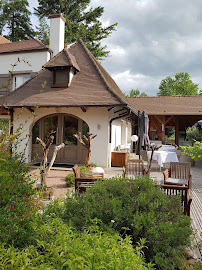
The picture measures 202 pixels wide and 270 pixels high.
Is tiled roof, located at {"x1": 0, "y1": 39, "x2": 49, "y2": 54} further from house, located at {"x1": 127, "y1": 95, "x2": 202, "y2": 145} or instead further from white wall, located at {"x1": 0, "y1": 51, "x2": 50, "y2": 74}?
Answer: house, located at {"x1": 127, "y1": 95, "x2": 202, "y2": 145}

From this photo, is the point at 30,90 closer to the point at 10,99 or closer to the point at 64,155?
the point at 10,99

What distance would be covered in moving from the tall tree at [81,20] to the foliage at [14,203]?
20758 millimetres

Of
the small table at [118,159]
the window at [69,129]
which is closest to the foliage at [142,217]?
the small table at [118,159]

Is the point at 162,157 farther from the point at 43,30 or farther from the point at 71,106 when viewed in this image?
the point at 43,30

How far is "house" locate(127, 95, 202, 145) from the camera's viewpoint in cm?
1902

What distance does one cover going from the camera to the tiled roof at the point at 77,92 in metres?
10.3

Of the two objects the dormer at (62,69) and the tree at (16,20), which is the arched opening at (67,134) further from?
the tree at (16,20)

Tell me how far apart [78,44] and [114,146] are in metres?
6.64

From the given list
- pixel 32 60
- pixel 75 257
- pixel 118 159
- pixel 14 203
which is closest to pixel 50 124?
pixel 118 159

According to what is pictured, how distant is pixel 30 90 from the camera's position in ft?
38.2

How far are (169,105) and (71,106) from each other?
42.1ft

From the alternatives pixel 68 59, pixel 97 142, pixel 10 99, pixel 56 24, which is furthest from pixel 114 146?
pixel 56 24

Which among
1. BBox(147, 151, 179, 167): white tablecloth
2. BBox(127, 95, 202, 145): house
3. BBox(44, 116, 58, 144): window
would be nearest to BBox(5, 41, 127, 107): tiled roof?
BBox(44, 116, 58, 144): window

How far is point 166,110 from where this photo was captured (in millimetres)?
19516
